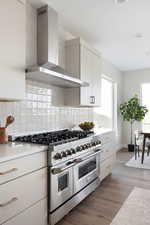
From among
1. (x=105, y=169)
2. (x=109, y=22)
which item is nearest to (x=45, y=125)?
(x=105, y=169)

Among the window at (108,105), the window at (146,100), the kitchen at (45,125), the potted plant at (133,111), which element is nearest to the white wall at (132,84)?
the window at (146,100)

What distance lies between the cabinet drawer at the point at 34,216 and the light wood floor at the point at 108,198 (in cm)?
38

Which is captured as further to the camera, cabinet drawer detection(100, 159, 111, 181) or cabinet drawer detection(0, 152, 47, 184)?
cabinet drawer detection(100, 159, 111, 181)

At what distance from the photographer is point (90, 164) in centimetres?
253

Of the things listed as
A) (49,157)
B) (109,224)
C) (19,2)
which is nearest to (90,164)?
(109,224)

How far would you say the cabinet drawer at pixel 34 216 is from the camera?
1434mm

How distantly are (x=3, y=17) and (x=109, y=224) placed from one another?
7.96 ft

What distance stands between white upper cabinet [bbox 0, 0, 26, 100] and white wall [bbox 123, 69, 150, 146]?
4773mm

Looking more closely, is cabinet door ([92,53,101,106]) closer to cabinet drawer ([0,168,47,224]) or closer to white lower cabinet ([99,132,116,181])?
white lower cabinet ([99,132,116,181])

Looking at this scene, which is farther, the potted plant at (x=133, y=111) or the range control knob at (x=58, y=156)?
the potted plant at (x=133, y=111)

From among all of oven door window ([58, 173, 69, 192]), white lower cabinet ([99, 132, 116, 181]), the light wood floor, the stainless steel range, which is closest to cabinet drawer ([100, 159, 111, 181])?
white lower cabinet ([99, 132, 116, 181])

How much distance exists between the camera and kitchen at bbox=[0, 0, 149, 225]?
151cm

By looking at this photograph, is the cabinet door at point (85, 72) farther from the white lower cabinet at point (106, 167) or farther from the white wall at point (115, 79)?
the white wall at point (115, 79)

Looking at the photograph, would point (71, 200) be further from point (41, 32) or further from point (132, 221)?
point (41, 32)
